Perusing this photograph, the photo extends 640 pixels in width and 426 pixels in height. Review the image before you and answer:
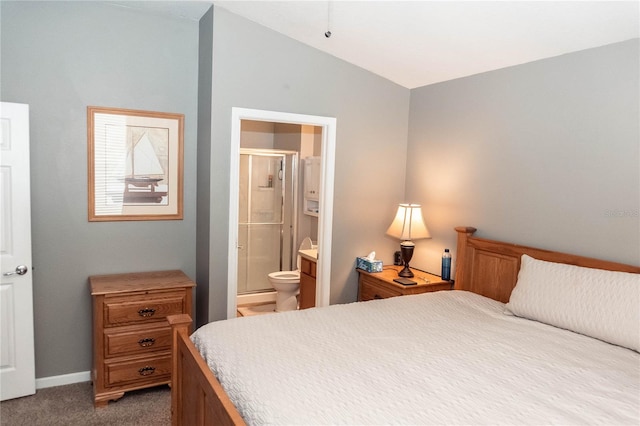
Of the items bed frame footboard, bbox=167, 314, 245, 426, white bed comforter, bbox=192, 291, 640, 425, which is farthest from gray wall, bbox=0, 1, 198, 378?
white bed comforter, bbox=192, 291, 640, 425

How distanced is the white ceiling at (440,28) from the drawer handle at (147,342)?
229 cm

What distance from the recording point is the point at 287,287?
4.88m

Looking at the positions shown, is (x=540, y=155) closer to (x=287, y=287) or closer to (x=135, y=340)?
(x=287, y=287)

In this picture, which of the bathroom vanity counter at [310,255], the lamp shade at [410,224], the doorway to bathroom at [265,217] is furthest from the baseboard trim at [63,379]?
the lamp shade at [410,224]

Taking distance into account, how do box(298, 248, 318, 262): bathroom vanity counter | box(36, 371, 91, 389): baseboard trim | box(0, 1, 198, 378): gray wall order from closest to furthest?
box(0, 1, 198, 378): gray wall
box(36, 371, 91, 389): baseboard trim
box(298, 248, 318, 262): bathroom vanity counter

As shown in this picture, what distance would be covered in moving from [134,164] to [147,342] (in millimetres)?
1280

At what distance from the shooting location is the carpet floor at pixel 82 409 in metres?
2.85

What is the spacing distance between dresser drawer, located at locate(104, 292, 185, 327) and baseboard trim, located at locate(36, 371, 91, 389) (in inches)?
26.3

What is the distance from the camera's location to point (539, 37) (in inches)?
107

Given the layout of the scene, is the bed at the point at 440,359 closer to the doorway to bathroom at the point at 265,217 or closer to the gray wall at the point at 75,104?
the gray wall at the point at 75,104

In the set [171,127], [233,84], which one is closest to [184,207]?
[171,127]

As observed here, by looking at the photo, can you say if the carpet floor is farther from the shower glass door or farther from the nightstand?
the shower glass door

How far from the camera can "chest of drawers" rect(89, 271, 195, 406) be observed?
302cm

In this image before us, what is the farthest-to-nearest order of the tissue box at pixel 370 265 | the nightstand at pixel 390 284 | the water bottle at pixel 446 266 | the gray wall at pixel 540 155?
the tissue box at pixel 370 265
the water bottle at pixel 446 266
the nightstand at pixel 390 284
the gray wall at pixel 540 155
